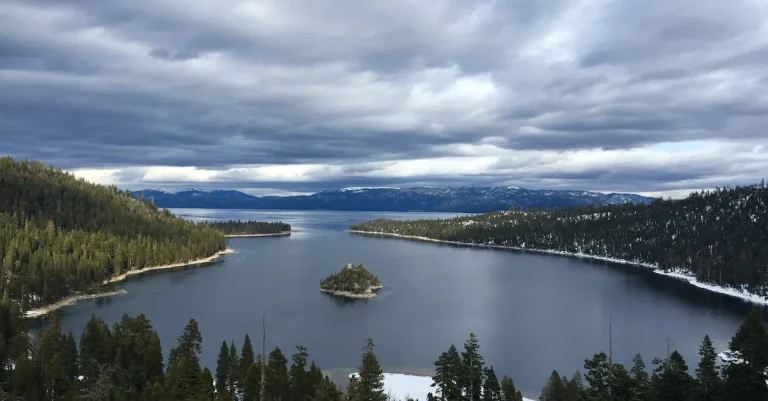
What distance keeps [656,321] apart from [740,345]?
71.2 m

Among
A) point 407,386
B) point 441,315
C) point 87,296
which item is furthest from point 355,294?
point 407,386

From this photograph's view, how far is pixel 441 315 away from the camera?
109938mm

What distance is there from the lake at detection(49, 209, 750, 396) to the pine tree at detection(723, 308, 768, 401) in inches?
755

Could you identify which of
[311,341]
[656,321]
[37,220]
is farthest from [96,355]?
[37,220]

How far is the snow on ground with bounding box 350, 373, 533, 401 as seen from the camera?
60094 mm

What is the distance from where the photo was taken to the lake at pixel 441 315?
265ft

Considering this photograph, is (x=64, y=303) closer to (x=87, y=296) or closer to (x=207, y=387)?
(x=87, y=296)

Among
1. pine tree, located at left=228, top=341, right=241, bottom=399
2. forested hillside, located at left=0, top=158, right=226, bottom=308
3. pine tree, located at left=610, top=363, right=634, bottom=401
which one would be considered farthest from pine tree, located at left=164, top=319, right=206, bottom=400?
forested hillside, located at left=0, top=158, right=226, bottom=308

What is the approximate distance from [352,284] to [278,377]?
86.0m

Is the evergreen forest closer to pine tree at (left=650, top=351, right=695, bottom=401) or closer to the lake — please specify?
pine tree at (left=650, top=351, right=695, bottom=401)

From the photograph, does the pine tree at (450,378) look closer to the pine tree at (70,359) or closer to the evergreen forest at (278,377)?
the evergreen forest at (278,377)

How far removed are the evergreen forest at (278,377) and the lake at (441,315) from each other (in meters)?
15.7

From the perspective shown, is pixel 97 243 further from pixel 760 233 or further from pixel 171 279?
pixel 760 233

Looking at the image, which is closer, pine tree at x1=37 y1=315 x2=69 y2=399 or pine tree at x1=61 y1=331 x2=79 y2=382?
pine tree at x1=37 y1=315 x2=69 y2=399
